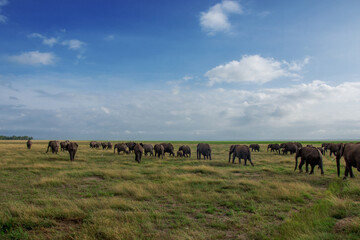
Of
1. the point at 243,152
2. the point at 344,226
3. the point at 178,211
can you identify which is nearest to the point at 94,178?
the point at 178,211

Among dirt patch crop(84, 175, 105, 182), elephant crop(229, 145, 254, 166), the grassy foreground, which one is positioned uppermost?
elephant crop(229, 145, 254, 166)

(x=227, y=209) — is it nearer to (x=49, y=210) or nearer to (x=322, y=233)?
(x=322, y=233)

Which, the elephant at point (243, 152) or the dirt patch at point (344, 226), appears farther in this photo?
the elephant at point (243, 152)

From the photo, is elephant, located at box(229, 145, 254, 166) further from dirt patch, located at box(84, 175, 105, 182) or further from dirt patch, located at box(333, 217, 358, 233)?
dirt patch, located at box(333, 217, 358, 233)

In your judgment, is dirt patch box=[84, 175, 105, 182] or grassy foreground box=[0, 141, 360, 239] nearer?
grassy foreground box=[0, 141, 360, 239]

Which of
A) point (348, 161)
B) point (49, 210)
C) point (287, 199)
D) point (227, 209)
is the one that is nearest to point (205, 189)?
point (227, 209)

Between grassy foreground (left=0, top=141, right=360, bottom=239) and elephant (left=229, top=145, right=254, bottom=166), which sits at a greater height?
elephant (left=229, top=145, right=254, bottom=166)

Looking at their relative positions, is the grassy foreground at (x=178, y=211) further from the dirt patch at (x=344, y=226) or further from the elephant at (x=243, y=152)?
the elephant at (x=243, y=152)

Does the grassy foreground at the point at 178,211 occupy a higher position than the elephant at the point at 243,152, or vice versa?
the elephant at the point at 243,152

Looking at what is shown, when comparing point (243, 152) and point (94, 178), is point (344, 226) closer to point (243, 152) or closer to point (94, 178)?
point (94, 178)

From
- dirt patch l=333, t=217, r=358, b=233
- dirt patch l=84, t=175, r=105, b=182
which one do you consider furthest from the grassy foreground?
dirt patch l=84, t=175, r=105, b=182

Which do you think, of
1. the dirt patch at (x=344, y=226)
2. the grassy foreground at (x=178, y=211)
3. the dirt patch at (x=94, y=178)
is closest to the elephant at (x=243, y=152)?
the grassy foreground at (x=178, y=211)

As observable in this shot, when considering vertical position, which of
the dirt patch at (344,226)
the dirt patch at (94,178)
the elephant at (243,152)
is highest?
the elephant at (243,152)

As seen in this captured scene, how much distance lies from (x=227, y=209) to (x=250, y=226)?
6.36ft
